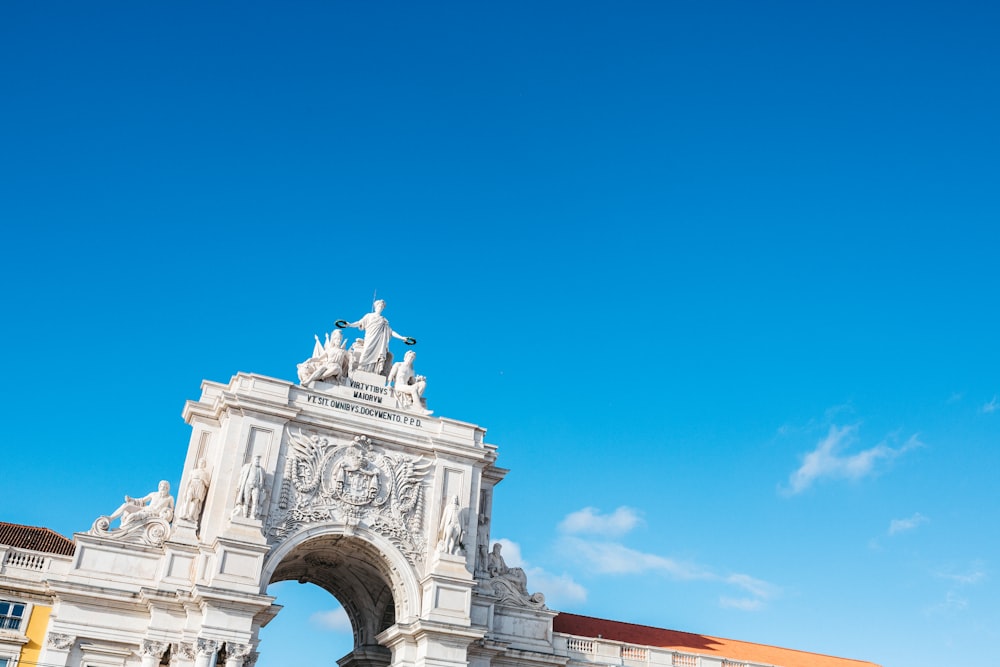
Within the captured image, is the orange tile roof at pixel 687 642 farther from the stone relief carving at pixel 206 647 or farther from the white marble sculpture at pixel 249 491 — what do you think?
the stone relief carving at pixel 206 647

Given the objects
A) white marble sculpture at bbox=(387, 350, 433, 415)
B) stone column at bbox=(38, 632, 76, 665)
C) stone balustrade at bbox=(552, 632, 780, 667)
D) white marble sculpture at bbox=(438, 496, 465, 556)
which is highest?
white marble sculpture at bbox=(387, 350, 433, 415)

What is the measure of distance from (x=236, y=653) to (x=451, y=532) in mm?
7452

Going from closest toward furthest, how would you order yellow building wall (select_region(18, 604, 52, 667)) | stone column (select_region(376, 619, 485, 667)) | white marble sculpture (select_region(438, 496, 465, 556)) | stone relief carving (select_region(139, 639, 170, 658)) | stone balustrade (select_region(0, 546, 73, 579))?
yellow building wall (select_region(18, 604, 52, 667)) → stone relief carving (select_region(139, 639, 170, 658)) → stone balustrade (select_region(0, 546, 73, 579)) → stone column (select_region(376, 619, 485, 667)) → white marble sculpture (select_region(438, 496, 465, 556))

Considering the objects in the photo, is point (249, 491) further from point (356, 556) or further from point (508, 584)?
point (508, 584)

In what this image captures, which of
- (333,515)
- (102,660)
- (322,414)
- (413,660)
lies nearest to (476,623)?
(413,660)

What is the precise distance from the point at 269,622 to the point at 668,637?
15.5 metres

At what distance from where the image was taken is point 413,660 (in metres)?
30.1

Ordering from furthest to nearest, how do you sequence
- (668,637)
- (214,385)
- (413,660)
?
(668,637), (214,385), (413,660)

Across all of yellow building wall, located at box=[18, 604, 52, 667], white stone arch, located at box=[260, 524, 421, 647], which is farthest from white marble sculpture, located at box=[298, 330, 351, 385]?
yellow building wall, located at box=[18, 604, 52, 667]

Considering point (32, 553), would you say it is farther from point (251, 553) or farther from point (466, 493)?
point (466, 493)

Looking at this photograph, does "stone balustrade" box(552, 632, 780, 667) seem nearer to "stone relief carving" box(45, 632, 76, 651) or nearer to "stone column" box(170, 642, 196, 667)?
"stone column" box(170, 642, 196, 667)

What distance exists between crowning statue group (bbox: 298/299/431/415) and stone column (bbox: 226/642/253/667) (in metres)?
8.61

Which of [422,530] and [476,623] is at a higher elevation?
[422,530]

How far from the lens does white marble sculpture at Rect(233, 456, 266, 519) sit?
2892 cm
